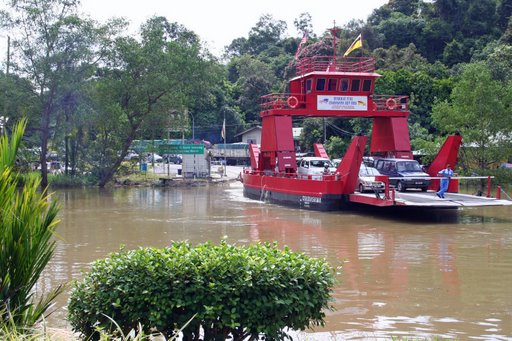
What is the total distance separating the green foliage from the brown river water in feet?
5.37

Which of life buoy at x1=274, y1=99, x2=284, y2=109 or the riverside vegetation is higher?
life buoy at x1=274, y1=99, x2=284, y2=109

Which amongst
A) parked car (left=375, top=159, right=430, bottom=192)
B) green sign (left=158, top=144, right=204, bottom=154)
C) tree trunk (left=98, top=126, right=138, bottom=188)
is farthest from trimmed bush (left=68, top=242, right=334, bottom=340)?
green sign (left=158, top=144, right=204, bottom=154)

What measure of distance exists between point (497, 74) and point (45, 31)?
36.3m

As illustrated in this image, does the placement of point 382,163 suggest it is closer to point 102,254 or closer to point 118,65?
point 102,254

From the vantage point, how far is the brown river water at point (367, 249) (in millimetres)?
8656

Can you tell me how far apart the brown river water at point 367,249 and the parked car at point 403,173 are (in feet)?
6.13

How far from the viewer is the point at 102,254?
48.9 ft

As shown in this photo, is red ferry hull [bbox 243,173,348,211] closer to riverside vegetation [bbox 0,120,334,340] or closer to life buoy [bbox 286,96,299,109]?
life buoy [bbox 286,96,299,109]

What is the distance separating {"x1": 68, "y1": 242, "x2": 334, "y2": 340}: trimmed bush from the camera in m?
5.53

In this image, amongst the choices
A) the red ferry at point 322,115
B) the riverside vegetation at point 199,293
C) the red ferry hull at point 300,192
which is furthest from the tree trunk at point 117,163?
the riverside vegetation at point 199,293

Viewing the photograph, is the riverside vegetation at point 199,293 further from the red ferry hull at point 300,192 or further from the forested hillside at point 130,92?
the forested hillside at point 130,92

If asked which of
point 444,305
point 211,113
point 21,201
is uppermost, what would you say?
point 211,113

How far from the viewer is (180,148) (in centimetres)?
4447

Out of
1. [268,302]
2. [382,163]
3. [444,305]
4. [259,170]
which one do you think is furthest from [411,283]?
[259,170]
